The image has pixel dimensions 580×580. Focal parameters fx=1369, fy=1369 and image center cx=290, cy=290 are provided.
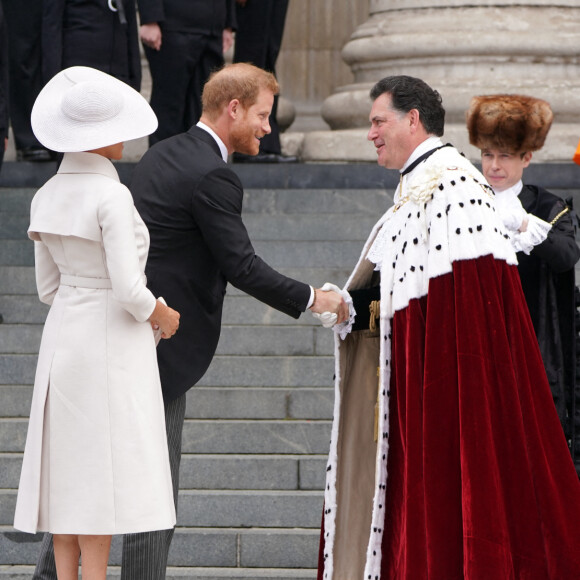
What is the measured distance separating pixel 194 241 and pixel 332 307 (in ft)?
1.80

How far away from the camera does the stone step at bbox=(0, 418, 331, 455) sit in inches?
246

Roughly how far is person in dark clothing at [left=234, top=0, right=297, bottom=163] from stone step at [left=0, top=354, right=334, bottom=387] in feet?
10.1

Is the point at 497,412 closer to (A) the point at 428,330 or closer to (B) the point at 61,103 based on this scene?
(A) the point at 428,330

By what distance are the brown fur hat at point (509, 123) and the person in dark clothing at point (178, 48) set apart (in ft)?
12.1

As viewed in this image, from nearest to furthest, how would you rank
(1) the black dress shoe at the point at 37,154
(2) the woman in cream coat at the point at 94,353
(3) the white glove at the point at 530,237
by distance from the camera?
(2) the woman in cream coat at the point at 94,353 → (3) the white glove at the point at 530,237 → (1) the black dress shoe at the point at 37,154

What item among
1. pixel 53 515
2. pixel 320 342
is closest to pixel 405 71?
pixel 320 342

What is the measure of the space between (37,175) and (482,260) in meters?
5.28

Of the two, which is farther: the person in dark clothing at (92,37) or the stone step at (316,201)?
the stone step at (316,201)

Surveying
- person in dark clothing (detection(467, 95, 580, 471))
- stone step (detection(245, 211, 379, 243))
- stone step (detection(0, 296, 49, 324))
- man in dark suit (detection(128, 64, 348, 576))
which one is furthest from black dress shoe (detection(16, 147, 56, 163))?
man in dark suit (detection(128, 64, 348, 576))

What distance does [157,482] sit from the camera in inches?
172

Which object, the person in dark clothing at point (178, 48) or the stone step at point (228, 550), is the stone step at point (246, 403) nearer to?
the stone step at point (228, 550)

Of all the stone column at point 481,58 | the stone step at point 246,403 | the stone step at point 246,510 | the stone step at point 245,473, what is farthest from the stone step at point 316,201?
the stone step at point 246,510

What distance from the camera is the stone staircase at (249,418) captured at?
5.72 meters

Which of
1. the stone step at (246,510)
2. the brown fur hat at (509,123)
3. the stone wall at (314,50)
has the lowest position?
the stone step at (246,510)
